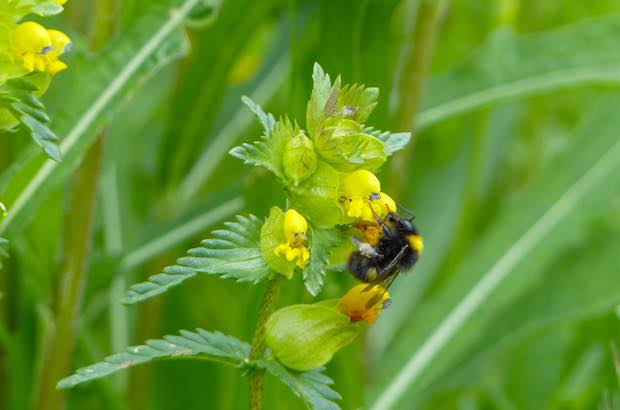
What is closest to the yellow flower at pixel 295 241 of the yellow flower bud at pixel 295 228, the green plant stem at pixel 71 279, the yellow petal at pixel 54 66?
the yellow flower bud at pixel 295 228

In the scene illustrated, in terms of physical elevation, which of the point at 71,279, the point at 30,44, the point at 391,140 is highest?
the point at 30,44

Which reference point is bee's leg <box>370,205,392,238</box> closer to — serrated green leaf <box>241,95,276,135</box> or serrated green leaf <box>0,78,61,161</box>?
serrated green leaf <box>241,95,276,135</box>

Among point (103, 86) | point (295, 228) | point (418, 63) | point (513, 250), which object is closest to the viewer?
point (295, 228)

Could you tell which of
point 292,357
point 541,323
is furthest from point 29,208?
point 541,323

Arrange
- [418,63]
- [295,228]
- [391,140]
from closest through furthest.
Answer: [295,228], [391,140], [418,63]

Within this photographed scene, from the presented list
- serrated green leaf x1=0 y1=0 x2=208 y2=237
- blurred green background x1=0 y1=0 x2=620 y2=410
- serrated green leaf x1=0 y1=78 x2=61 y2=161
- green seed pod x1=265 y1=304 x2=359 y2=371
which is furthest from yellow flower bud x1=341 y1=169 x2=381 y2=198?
serrated green leaf x1=0 y1=0 x2=208 y2=237

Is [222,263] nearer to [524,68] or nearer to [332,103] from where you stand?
[332,103]

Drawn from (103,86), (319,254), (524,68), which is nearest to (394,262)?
(319,254)

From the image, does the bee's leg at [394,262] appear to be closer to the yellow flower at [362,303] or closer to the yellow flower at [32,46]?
the yellow flower at [362,303]
